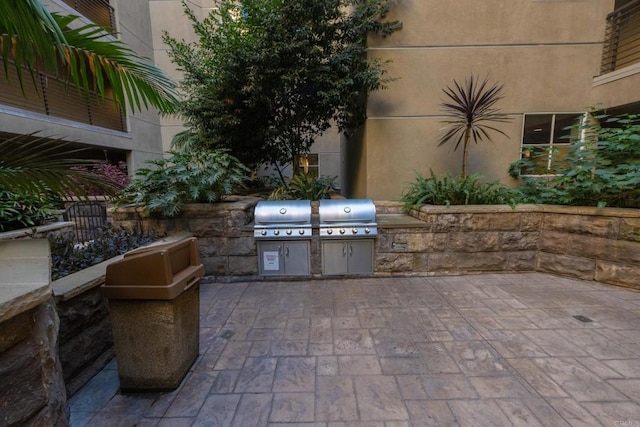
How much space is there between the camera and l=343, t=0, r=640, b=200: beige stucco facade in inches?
208

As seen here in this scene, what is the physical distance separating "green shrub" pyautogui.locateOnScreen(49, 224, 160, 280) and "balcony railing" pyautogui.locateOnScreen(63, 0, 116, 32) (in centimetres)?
917

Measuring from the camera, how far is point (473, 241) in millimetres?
3947

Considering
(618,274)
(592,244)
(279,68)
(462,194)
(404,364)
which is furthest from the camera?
(279,68)

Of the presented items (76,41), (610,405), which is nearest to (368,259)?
(610,405)

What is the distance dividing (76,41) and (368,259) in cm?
359

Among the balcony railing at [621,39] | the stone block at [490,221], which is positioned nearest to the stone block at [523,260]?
the stone block at [490,221]

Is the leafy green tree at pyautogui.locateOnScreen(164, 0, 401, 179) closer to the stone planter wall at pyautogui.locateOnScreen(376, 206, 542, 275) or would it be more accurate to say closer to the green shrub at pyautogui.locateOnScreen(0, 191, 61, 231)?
the green shrub at pyautogui.locateOnScreen(0, 191, 61, 231)

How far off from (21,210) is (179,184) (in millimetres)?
2123

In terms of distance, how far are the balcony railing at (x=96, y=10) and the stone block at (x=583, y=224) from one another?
1268 centimetres

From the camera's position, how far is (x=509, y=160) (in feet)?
18.5

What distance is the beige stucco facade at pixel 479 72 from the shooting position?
5285mm

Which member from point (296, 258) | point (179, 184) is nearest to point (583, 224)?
point (296, 258)

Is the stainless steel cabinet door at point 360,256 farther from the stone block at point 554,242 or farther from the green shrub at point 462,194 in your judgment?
the stone block at point 554,242

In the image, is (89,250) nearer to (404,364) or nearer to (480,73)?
(404,364)
